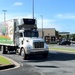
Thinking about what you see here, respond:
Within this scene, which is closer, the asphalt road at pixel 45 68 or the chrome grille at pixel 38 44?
the asphalt road at pixel 45 68

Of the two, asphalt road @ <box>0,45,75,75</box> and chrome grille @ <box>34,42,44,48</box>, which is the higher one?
chrome grille @ <box>34,42,44,48</box>

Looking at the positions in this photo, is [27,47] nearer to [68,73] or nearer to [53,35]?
[68,73]

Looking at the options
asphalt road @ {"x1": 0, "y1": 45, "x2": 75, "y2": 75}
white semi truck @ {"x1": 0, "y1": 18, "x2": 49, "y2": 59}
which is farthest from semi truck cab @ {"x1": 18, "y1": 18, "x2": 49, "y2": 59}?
asphalt road @ {"x1": 0, "y1": 45, "x2": 75, "y2": 75}

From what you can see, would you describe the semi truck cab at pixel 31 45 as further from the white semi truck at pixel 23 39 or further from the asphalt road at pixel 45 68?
the asphalt road at pixel 45 68

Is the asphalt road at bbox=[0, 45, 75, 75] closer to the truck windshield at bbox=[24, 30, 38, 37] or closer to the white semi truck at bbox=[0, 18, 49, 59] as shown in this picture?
the white semi truck at bbox=[0, 18, 49, 59]

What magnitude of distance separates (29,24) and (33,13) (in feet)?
74.2

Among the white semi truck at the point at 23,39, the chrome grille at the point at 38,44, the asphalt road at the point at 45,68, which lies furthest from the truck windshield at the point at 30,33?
the asphalt road at the point at 45,68

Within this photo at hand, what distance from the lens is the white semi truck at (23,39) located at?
26641 millimetres

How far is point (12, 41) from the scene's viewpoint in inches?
1238

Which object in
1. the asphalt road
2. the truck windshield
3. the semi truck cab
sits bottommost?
the asphalt road

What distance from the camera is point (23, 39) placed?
28.0m

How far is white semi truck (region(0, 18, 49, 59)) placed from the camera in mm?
26641

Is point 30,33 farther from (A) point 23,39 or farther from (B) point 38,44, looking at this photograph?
(B) point 38,44

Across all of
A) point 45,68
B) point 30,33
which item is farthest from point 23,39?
point 45,68
